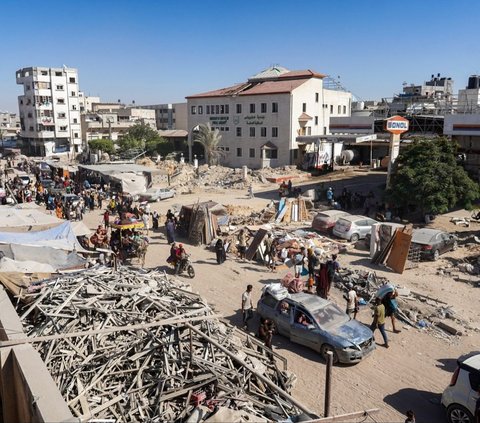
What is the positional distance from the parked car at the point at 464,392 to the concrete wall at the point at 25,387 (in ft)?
21.8

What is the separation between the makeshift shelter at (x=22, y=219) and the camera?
17.5 metres

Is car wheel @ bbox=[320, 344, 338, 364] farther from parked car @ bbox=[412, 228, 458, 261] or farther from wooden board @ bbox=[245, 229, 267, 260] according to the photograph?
parked car @ bbox=[412, 228, 458, 261]

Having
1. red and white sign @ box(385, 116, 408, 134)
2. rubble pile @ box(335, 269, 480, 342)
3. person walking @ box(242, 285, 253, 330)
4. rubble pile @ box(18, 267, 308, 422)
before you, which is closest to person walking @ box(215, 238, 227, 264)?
rubble pile @ box(335, 269, 480, 342)

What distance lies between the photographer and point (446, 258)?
64.5 ft

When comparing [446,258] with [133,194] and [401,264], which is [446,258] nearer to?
[401,264]

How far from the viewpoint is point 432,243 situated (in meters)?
19.3

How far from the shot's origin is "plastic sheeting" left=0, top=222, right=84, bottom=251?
15.6m

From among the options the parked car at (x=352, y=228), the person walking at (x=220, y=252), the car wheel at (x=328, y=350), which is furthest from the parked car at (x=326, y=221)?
the car wheel at (x=328, y=350)

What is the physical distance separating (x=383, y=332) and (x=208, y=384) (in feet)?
18.5

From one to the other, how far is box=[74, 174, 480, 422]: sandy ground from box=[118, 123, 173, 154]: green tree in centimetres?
4845

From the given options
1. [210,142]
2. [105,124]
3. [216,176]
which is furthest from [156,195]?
[105,124]

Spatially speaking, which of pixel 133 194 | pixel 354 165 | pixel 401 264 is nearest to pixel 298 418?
pixel 401 264

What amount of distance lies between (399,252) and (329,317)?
24.8ft

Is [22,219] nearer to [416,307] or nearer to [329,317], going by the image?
[329,317]
